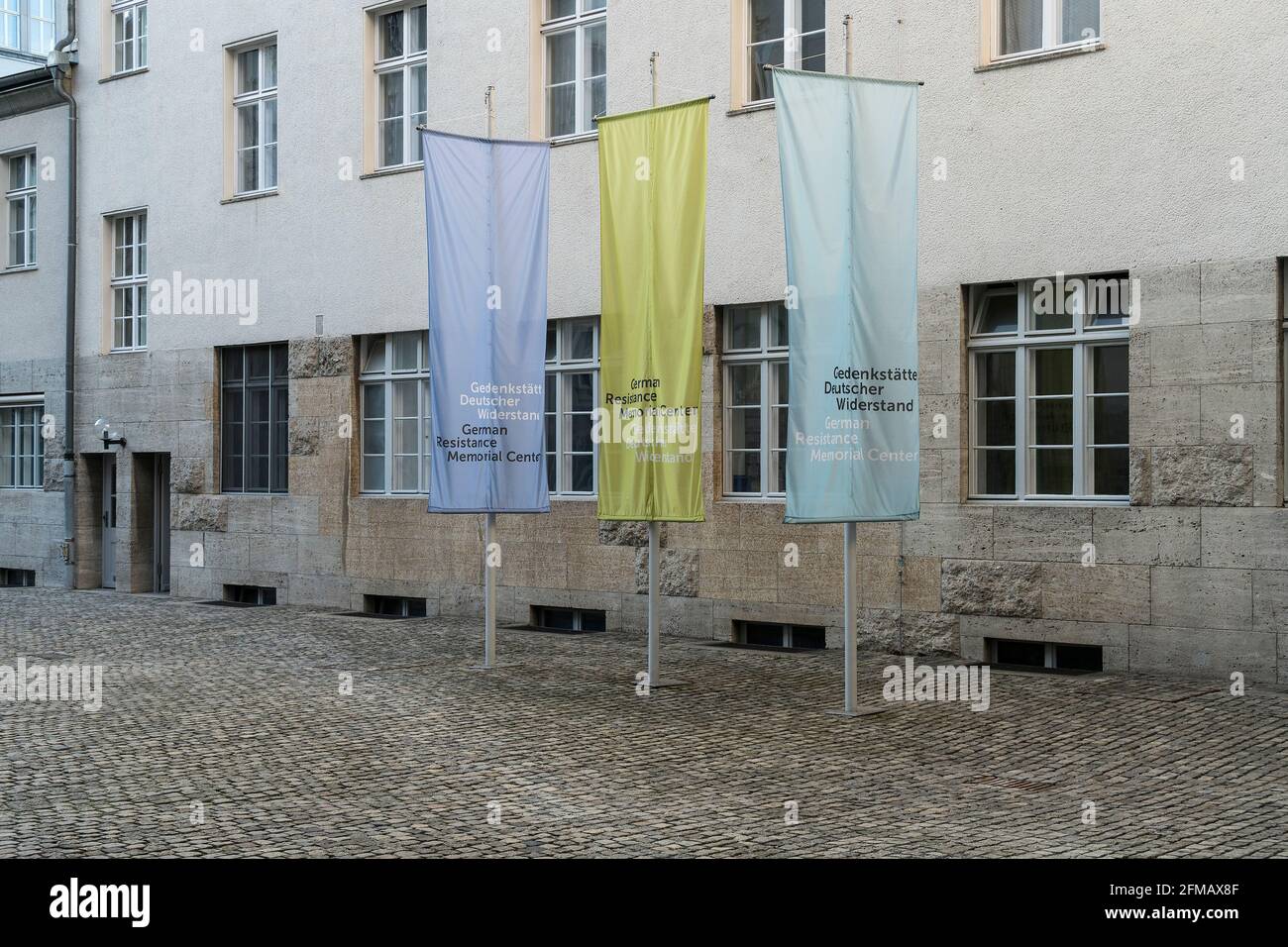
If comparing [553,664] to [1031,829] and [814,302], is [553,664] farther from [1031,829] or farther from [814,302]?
[1031,829]

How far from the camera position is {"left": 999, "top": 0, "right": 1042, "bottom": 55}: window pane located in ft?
46.0

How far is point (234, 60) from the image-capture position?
22.3 meters

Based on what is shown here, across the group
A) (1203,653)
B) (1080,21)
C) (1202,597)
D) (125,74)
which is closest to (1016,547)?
(1202,597)

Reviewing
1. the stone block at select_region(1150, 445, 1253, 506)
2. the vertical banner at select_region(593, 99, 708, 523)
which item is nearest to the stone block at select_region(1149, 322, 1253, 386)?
the stone block at select_region(1150, 445, 1253, 506)

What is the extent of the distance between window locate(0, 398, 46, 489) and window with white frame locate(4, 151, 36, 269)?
7.56ft

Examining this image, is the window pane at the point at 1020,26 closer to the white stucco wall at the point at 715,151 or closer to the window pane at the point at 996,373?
the white stucco wall at the point at 715,151

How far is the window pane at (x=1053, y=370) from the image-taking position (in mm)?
13695

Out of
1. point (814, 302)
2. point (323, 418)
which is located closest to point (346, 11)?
point (323, 418)

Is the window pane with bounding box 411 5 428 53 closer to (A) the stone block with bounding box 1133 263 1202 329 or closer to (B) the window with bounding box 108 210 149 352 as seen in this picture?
(B) the window with bounding box 108 210 149 352

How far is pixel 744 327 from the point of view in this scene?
16.2 metres

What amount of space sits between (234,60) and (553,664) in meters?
12.1

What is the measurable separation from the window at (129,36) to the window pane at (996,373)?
1486 centimetres

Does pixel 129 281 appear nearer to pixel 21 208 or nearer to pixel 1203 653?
pixel 21 208

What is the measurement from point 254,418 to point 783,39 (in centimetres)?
→ 973
